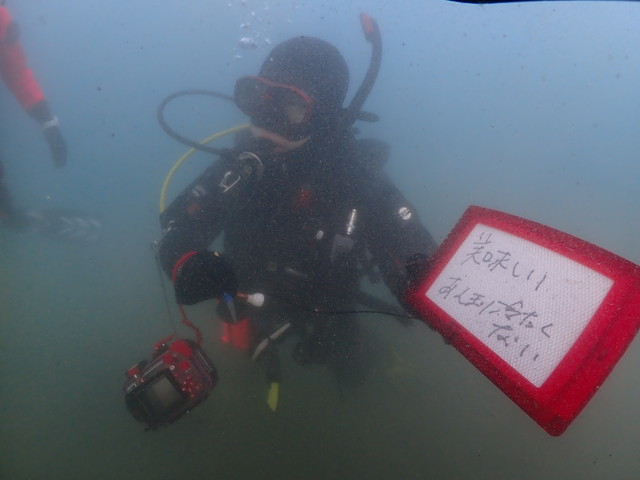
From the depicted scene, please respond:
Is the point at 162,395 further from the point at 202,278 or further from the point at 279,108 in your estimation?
the point at 279,108

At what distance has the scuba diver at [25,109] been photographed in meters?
5.52

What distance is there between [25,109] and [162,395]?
6396 mm

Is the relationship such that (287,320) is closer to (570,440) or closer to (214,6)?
(570,440)

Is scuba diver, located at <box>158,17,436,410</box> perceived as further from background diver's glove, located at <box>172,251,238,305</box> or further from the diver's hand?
the diver's hand

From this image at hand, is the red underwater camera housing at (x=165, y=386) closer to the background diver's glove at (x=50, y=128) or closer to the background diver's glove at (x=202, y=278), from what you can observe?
the background diver's glove at (x=202, y=278)

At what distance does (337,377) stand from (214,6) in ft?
45.3

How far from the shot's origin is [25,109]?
6.11m

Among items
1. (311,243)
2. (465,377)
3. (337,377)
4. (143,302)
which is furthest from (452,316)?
(143,302)

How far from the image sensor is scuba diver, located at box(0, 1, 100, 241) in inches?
217

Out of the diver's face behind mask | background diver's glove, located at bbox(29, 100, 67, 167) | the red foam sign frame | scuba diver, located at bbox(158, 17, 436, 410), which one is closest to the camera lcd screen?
scuba diver, located at bbox(158, 17, 436, 410)

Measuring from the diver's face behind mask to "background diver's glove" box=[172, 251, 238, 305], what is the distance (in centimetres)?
131

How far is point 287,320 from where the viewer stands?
3.38m

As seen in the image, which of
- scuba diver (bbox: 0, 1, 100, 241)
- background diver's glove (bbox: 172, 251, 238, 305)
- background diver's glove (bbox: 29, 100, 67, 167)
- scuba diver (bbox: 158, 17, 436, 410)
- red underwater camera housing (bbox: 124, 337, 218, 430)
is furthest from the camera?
background diver's glove (bbox: 29, 100, 67, 167)

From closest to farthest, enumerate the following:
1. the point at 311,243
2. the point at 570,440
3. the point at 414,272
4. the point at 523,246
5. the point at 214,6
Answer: the point at 523,246
the point at 414,272
the point at 311,243
the point at 570,440
the point at 214,6
